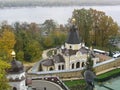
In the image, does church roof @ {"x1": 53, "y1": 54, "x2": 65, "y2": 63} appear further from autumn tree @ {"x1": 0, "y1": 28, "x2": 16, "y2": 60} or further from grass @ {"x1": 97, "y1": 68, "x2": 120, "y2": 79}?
autumn tree @ {"x1": 0, "y1": 28, "x2": 16, "y2": 60}

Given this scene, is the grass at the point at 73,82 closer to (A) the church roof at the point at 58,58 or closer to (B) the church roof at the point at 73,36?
(A) the church roof at the point at 58,58

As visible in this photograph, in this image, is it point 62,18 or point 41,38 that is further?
point 62,18

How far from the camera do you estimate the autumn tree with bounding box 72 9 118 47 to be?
94.8 feet

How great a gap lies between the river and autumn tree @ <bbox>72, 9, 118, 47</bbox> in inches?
516

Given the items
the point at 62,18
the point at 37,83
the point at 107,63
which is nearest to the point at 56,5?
the point at 62,18

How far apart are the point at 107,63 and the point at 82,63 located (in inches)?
74.1

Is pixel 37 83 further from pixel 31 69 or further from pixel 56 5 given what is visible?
pixel 56 5

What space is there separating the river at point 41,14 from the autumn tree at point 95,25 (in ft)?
43.0

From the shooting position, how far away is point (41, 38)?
2783cm

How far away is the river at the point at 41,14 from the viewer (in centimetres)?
4362

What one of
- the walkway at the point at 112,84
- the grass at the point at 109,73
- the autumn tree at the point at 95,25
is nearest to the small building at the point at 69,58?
the grass at the point at 109,73

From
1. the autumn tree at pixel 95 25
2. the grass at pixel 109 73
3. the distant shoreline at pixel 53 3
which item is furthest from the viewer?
the distant shoreline at pixel 53 3

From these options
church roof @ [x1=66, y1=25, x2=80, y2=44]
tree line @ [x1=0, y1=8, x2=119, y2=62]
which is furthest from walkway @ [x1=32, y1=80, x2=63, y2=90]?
tree line @ [x1=0, y1=8, x2=119, y2=62]

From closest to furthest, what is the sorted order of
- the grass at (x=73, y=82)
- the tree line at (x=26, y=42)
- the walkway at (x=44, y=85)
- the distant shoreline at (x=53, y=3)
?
the walkway at (x=44, y=85) < the grass at (x=73, y=82) < the tree line at (x=26, y=42) < the distant shoreline at (x=53, y=3)
